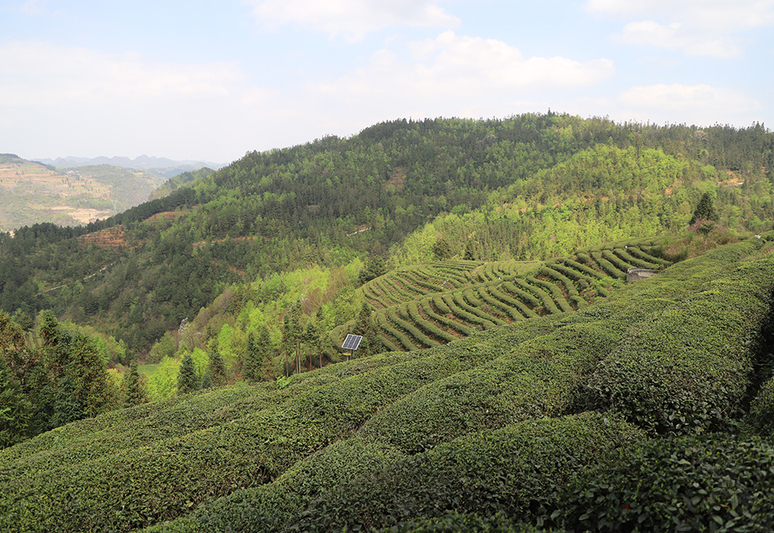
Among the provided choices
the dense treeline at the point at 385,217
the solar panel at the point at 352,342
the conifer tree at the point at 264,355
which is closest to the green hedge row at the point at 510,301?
the solar panel at the point at 352,342

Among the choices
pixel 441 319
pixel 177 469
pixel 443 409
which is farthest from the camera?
pixel 441 319

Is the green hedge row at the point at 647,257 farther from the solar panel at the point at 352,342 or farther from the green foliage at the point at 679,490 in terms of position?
the green foliage at the point at 679,490

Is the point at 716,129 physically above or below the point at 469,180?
above

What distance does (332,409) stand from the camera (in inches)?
491

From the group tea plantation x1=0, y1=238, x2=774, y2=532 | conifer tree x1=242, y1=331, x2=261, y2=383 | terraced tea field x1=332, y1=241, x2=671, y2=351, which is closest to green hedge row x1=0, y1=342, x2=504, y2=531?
tea plantation x1=0, y1=238, x2=774, y2=532

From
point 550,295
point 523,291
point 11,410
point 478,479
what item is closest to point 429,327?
point 523,291

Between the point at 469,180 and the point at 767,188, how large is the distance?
304 ft

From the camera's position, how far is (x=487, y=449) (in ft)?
24.7

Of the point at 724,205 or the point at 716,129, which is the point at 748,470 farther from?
the point at 716,129

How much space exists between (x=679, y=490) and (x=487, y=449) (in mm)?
3237

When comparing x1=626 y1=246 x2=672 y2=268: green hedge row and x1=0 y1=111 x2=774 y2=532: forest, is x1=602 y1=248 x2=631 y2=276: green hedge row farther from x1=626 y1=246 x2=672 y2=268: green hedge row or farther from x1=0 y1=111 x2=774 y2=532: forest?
x1=626 y1=246 x2=672 y2=268: green hedge row

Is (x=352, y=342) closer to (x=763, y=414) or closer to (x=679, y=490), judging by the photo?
(x=763, y=414)

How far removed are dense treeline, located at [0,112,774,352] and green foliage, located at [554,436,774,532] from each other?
74585 mm

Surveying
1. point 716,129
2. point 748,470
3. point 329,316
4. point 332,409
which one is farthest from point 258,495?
point 716,129
